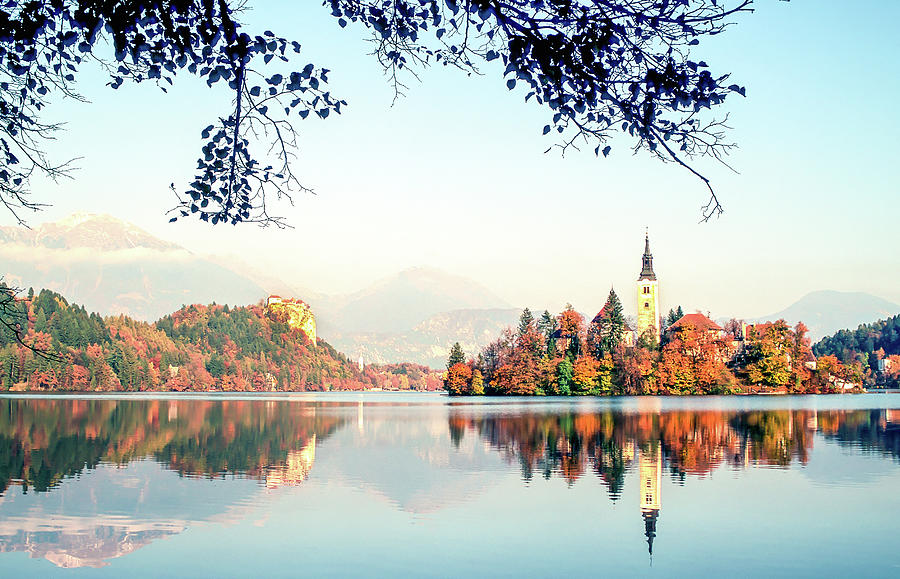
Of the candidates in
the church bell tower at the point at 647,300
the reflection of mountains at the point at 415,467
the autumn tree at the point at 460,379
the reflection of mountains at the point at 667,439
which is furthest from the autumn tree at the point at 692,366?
the reflection of mountains at the point at 415,467

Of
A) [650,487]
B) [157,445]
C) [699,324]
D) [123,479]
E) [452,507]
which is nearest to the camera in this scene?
[452,507]

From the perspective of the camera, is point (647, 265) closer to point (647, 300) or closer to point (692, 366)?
point (647, 300)

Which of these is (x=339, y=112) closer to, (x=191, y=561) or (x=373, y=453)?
(x=191, y=561)

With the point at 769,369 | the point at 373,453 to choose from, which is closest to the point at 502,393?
the point at 769,369

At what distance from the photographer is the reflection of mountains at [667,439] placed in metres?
27.0

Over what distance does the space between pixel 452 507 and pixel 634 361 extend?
9945 cm

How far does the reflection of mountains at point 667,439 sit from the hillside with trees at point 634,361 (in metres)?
61.4

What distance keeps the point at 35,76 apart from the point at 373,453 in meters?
24.3

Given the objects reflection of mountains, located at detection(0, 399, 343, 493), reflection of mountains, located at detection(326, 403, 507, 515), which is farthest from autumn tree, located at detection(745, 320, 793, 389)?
reflection of mountains, located at detection(326, 403, 507, 515)

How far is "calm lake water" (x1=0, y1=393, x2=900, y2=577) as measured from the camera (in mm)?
14094

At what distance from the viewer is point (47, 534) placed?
52.2 ft

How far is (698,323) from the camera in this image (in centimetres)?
14788

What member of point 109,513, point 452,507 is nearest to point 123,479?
point 109,513

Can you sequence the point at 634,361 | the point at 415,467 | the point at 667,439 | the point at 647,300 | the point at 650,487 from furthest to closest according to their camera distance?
the point at 647,300, the point at 634,361, the point at 667,439, the point at 415,467, the point at 650,487
